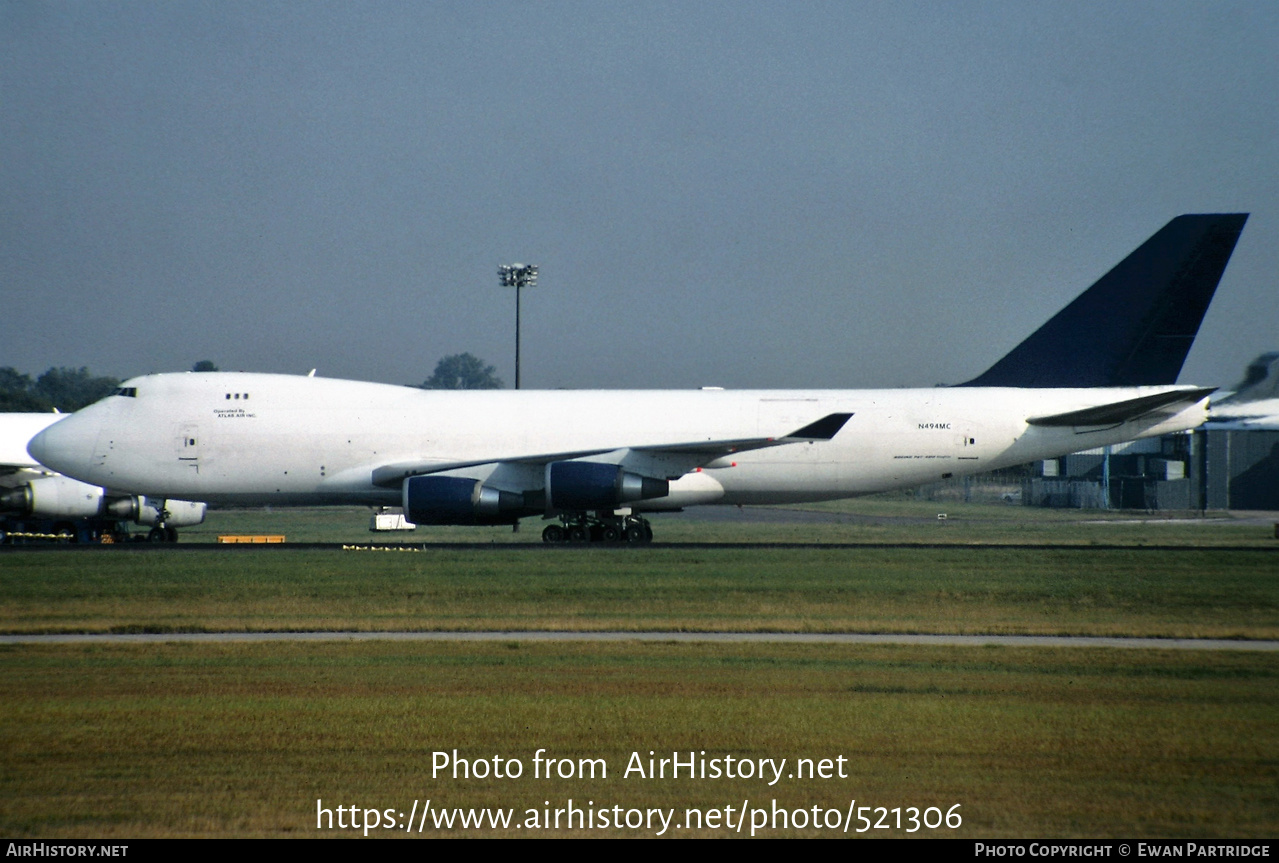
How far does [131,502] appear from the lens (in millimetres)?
36250

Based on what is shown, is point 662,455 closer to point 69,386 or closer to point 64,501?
point 64,501

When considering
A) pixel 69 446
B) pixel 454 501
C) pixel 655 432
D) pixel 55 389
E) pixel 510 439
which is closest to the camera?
pixel 454 501

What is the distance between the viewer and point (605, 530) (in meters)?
30.9

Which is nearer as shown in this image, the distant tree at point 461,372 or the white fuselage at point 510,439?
the white fuselage at point 510,439

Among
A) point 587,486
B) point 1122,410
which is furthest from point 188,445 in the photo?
point 1122,410

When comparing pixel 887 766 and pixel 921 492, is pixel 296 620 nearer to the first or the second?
pixel 887 766

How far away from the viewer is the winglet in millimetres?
28641

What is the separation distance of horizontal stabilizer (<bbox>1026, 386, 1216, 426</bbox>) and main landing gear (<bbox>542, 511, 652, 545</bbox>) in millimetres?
10251

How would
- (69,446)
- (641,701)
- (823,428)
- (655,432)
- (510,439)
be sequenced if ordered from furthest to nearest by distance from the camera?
(69,446), (655,432), (510,439), (823,428), (641,701)

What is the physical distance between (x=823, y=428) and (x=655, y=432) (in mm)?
4363

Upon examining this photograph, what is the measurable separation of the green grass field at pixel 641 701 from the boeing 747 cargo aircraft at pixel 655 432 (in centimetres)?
793

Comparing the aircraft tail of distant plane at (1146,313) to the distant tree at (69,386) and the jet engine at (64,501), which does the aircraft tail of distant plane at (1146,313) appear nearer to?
the jet engine at (64,501)

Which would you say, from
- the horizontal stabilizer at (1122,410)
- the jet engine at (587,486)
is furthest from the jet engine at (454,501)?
the horizontal stabilizer at (1122,410)

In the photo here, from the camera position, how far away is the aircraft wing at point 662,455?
28953mm
